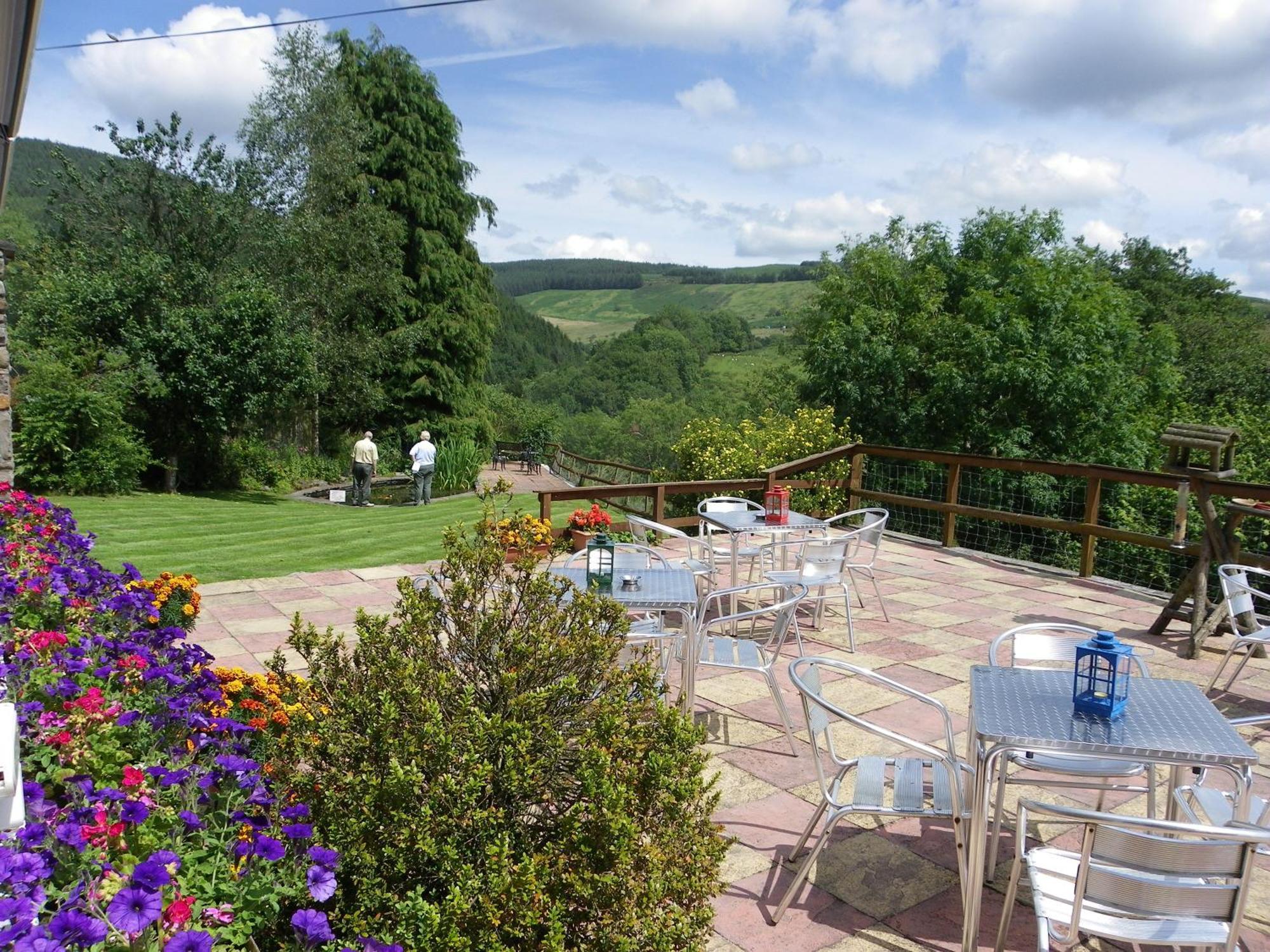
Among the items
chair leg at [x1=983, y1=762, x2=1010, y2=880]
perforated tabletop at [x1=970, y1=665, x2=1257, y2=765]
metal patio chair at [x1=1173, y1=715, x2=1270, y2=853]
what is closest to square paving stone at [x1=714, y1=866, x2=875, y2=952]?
chair leg at [x1=983, y1=762, x2=1010, y2=880]

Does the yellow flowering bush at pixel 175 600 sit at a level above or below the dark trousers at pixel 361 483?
above

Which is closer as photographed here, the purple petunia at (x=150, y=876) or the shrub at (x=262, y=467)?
the purple petunia at (x=150, y=876)

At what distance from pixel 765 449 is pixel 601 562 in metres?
5.83

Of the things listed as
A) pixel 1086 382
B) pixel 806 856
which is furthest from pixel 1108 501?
pixel 806 856

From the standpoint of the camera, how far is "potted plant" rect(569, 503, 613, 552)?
691 cm

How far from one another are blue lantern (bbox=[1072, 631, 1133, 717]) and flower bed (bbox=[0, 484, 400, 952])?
6.19 ft

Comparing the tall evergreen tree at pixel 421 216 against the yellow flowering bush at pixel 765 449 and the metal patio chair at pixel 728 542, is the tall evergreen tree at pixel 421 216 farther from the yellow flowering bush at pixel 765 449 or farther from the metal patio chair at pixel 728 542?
the metal patio chair at pixel 728 542

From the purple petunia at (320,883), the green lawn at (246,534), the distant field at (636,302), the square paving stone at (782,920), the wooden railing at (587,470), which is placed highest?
the distant field at (636,302)

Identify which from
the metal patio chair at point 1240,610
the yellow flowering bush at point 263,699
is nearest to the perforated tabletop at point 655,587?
the yellow flowering bush at point 263,699

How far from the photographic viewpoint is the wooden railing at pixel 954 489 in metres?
5.48

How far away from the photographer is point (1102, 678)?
237cm

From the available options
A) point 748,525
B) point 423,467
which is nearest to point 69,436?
point 423,467

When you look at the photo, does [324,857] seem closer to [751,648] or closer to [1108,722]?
[1108,722]

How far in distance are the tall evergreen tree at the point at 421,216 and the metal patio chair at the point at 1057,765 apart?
19.6 m
